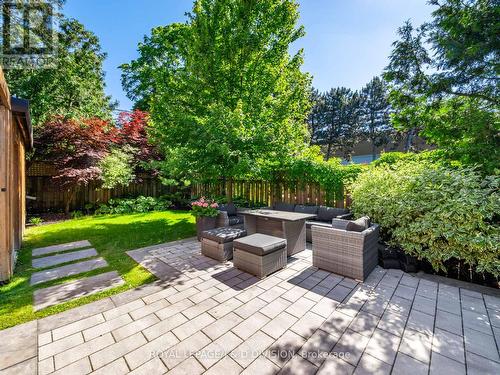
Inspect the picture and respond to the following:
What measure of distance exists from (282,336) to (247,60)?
684cm

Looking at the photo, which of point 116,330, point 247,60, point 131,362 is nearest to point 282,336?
point 131,362

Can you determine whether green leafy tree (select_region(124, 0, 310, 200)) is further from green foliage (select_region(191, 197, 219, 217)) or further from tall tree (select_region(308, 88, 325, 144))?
tall tree (select_region(308, 88, 325, 144))

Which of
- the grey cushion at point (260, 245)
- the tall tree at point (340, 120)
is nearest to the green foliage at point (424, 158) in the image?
the grey cushion at point (260, 245)

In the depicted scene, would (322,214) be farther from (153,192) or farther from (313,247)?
(153,192)

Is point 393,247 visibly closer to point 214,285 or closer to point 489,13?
point 214,285

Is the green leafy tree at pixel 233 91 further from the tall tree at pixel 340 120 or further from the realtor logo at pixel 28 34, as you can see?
the tall tree at pixel 340 120

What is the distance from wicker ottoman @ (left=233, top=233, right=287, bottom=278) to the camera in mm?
3598

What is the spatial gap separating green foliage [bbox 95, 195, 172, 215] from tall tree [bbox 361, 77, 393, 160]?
24.2m

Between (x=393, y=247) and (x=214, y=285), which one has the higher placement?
(x=393, y=247)

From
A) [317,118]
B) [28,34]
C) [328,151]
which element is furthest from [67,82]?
[328,151]

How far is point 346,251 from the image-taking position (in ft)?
11.9

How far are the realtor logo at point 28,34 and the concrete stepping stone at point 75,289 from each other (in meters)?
Result: 9.56

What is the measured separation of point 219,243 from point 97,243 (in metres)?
3.46

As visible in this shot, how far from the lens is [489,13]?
4.00 m
